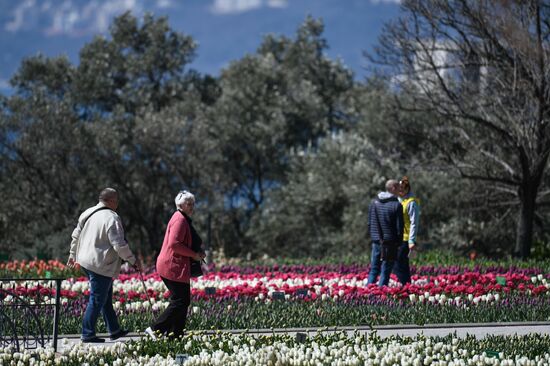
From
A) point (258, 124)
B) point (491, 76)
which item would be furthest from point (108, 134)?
point (491, 76)

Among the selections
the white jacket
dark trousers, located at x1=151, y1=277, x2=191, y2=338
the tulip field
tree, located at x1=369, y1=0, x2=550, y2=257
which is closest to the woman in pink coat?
dark trousers, located at x1=151, y1=277, x2=191, y2=338

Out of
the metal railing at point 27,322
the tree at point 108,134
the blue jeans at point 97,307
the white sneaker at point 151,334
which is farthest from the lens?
the tree at point 108,134

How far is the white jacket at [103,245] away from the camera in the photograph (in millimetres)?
8258

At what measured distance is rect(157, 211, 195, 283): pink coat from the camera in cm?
794

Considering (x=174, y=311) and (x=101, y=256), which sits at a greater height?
(x=101, y=256)

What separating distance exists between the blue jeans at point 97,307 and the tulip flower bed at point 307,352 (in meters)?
0.82

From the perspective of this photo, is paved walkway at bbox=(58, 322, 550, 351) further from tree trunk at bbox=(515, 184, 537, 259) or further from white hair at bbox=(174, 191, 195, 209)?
tree trunk at bbox=(515, 184, 537, 259)

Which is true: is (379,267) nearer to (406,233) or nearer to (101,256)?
(406,233)

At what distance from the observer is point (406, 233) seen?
39.1ft

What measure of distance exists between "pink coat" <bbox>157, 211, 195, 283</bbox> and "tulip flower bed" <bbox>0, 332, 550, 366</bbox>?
1.99 feet

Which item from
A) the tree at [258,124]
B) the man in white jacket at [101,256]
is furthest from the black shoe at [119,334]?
the tree at [258,124]

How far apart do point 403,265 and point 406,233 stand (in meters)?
0.50

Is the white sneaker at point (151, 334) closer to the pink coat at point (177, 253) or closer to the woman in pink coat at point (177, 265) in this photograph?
the woman in pink coat at point (177, 265)

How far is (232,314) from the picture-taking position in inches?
374
